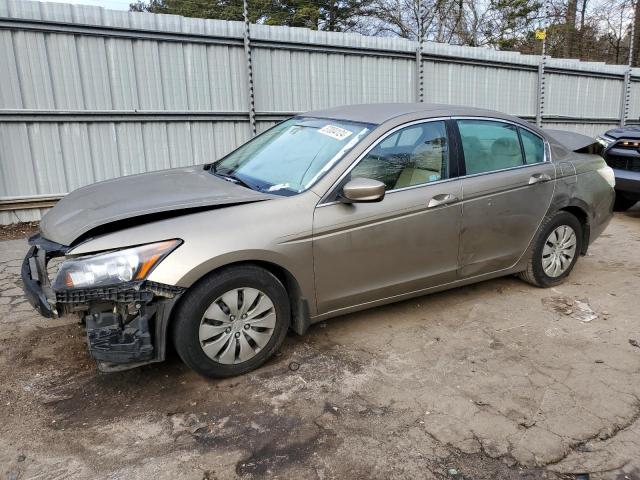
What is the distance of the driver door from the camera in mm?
3363

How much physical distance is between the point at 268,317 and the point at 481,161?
2.11m

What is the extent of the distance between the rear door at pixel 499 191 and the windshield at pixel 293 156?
973mm

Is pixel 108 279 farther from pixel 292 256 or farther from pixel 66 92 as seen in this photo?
pixel 66 92

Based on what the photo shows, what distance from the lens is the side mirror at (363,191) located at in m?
3.23

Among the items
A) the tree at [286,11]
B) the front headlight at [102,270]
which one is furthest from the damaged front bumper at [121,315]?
the tree at [286,11]

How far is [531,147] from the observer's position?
4434 mm

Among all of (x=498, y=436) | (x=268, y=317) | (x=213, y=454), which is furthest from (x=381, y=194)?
(x=213, y=454)

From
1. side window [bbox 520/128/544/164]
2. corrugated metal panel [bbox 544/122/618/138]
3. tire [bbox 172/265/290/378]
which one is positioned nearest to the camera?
tire [bbox 172/265/290/378]

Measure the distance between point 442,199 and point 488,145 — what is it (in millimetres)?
767

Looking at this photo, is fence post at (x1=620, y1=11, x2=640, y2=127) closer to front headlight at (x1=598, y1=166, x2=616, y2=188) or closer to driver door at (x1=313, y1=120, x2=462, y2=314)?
front headlight at (x1=598, y1=166, x2=616, y2=188)

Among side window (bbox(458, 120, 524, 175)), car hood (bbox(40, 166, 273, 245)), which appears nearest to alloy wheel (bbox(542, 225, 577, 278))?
side window (bbox(458, 120, 524, 175))

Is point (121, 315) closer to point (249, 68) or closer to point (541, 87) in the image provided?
point (249, 68)

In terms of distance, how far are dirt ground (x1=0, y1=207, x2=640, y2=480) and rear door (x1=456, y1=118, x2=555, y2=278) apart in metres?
0.52

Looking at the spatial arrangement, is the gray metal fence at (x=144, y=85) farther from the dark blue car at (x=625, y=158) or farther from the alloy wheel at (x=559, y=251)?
the alloy wheel at (x=559, y=251)
